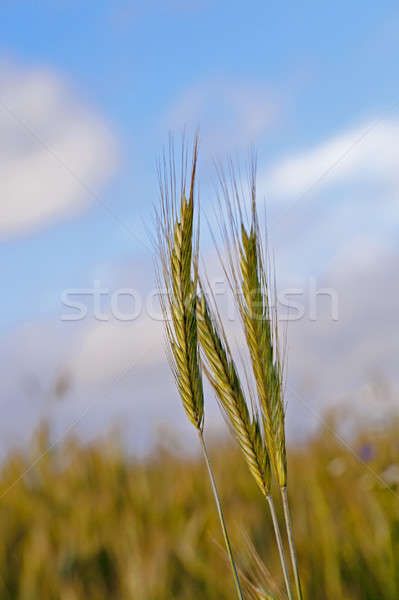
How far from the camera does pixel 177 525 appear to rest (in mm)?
2793

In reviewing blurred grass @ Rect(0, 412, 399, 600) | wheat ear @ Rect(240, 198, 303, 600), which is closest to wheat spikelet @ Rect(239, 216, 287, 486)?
wheat ear @ Rect(240, 198, 303, 600)

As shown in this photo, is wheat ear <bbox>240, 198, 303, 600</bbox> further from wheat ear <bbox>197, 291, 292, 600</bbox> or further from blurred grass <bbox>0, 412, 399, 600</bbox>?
blurred grass <bbox>0, 412, 399, 600</bbox>

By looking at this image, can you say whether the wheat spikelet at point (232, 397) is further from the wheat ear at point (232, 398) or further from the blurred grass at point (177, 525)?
the blurred grass at point (177, 525)

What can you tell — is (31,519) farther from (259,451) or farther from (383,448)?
(259,451)

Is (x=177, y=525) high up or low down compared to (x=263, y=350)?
down

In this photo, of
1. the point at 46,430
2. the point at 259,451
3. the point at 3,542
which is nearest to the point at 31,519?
the point at 3,542

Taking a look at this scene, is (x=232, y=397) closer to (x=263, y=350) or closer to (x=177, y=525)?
(x=263, y=350)

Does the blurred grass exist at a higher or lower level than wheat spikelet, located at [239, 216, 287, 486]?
lower

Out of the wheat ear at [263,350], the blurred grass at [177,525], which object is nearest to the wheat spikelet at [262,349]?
the wheat ear at [263,350]

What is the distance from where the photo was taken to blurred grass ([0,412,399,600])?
2357 mm

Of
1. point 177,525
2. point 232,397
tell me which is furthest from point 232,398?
point 177,525

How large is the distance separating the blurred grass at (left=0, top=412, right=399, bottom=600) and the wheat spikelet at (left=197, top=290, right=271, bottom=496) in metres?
1.03

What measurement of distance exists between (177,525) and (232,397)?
2001 mm

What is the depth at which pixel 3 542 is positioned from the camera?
2.99 metres
